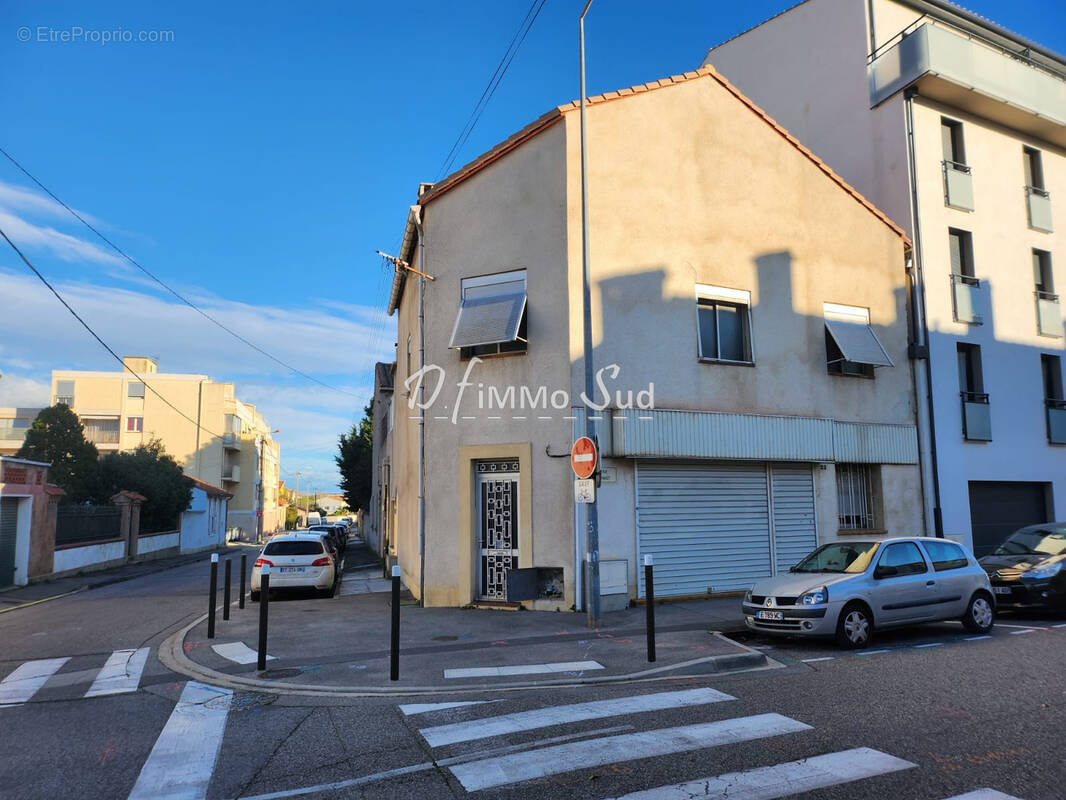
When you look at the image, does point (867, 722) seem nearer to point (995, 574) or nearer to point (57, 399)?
point (995, 574)

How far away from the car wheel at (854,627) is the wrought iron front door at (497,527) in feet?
18.6

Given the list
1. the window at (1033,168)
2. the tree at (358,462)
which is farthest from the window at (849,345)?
the tree at (358,462)

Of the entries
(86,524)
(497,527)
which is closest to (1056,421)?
(497,527)

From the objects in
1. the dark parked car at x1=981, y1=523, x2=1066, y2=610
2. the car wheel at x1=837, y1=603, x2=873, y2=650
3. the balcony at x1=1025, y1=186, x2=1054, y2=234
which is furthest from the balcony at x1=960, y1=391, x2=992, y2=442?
the car wheel at x1=837, y1=603, x2=873, y2=650

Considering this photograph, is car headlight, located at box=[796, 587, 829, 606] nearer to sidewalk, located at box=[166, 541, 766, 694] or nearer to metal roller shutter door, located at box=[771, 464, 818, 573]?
sidewalk, located at box=[166, 541, 766, 694]

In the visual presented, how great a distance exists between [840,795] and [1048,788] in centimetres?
131

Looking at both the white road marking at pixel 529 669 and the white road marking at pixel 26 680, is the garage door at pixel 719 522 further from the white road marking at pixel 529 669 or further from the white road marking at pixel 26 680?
the white road marking at pixel 26 680

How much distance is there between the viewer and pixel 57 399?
2356 inches

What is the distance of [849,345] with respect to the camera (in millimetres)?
15203

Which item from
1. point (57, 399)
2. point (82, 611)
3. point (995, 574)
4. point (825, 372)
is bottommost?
point (82, 611)

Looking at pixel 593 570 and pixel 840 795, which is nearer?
pixel 840 795

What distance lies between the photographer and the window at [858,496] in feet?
51.0

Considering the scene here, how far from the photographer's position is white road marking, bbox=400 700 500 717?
21.4 feet

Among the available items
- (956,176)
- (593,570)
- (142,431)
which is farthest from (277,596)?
(142,431)
